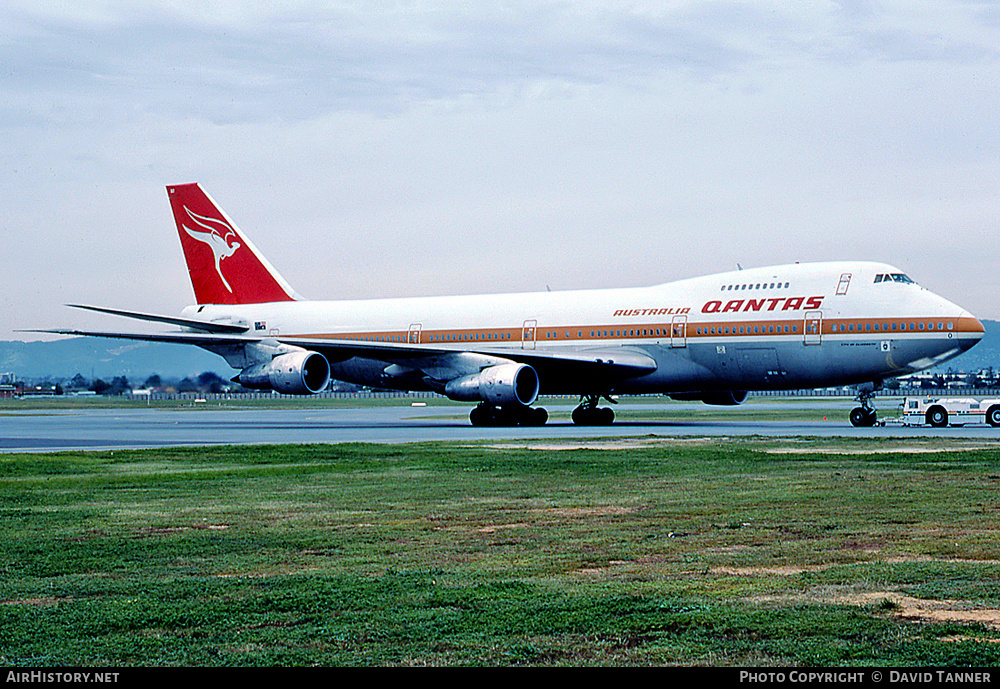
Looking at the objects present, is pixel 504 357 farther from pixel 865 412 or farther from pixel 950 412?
pixel 950 412

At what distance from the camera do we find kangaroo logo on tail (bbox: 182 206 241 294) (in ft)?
164

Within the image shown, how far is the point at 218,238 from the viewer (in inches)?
1978

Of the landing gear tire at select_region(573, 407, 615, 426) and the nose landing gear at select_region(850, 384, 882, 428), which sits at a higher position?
the nose landing gear at select_region(850, 384, 882, 428)

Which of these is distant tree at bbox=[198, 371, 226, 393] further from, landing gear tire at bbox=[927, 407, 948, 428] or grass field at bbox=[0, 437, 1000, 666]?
grass field at bbox=[0, 437, 1000, 666]

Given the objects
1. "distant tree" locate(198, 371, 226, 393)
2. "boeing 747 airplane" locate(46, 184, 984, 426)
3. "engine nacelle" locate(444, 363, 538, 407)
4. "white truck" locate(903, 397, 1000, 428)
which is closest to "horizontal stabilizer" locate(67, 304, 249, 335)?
"boeing 747 airplane" locate(46, 184, 984, 426)

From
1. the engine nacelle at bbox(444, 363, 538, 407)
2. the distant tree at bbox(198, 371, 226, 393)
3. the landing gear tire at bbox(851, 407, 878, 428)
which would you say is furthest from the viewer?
the distant tree at bbox(198, 371, 226, 393)

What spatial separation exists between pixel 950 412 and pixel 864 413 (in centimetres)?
401

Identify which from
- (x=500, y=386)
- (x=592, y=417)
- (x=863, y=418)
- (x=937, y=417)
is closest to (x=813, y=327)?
(x=863, y=418)

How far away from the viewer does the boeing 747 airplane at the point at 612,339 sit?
117 ft

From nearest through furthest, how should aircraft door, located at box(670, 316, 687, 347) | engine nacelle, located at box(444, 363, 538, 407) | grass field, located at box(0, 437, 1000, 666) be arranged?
grass field, located at box(0, 437, 1000, 666) → engine nacelle, located at box(444, 363, 538, 407) → aircraft door, located at box(670, 316, 687, 347)

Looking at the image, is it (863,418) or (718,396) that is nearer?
(863,418)

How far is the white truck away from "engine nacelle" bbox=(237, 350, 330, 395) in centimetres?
1979
